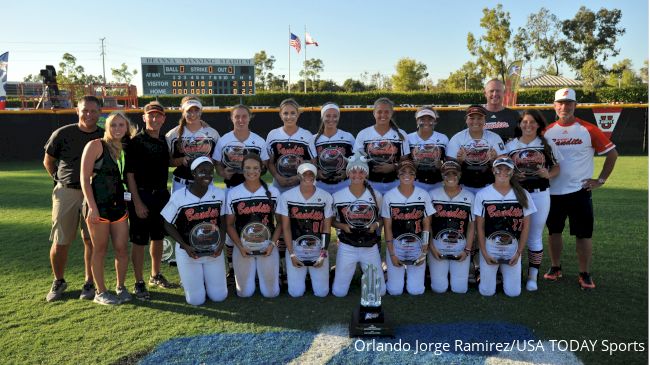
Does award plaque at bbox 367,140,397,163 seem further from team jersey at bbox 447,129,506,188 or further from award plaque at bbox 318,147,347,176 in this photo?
team jersey at bbox 447,129,506,188

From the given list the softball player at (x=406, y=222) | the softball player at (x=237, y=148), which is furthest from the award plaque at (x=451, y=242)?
the softball player at (x=237, y=148)

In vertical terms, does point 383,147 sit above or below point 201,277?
above

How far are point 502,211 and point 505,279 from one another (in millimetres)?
608

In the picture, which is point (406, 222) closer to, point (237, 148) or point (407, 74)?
point (237, 148)

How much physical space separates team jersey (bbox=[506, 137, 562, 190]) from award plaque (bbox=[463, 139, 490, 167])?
25 centimetres

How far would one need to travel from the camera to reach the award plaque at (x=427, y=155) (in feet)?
14.7

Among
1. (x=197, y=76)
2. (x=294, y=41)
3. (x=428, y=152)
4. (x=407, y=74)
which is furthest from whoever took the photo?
(x=407, y=74)

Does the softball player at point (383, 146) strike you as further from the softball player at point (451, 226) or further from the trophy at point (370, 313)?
the trophy at point (370, 313)

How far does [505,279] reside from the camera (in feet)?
13.7

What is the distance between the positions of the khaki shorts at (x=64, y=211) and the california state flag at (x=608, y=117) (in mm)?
15590

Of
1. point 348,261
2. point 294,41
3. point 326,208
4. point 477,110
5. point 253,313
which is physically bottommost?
point 253,313

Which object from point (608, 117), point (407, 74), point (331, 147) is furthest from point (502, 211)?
point (407, 74)

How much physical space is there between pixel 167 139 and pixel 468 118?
2850 mm

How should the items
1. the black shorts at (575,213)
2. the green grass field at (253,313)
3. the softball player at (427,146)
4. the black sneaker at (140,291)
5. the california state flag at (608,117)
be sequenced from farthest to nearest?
the california state flag at (608,117) < the softball player at (427,146) < the black shorts at (575,213) < the black sneaker at (140,291) < the green grass field at (253,313)
